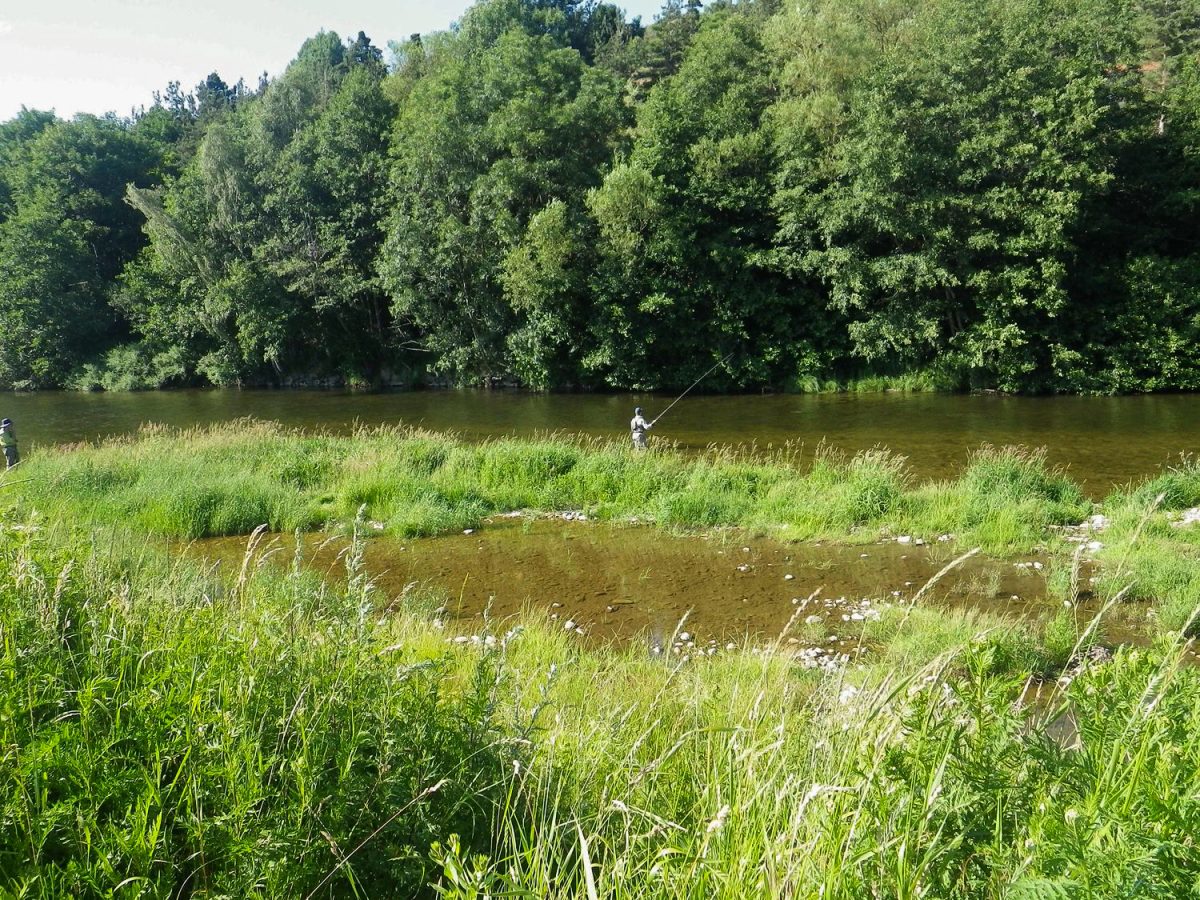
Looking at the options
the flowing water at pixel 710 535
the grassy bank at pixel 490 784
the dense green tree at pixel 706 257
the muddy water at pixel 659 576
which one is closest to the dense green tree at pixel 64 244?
the flowing water at pixel 710 535

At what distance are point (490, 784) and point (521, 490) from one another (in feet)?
41.2

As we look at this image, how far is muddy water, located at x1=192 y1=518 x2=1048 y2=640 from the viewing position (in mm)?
9570

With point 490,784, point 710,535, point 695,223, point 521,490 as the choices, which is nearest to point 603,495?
point 521,490

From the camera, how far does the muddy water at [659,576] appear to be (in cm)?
957

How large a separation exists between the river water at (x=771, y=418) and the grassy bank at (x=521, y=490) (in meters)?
3.17

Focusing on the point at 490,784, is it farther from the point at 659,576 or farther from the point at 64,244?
the point at 64,244

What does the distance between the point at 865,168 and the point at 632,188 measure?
9.45 m

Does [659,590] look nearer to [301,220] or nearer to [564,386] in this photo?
[564,386]

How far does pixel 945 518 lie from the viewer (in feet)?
41.9

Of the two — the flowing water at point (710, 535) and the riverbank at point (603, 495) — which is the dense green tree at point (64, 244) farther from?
the riverbank at point (603, 495)

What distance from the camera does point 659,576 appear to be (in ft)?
36.6

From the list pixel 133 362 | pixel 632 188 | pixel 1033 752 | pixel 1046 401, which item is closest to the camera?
pixel 1033 752

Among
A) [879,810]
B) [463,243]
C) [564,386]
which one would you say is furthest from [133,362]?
[879,810]

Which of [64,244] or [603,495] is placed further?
[64,244]
